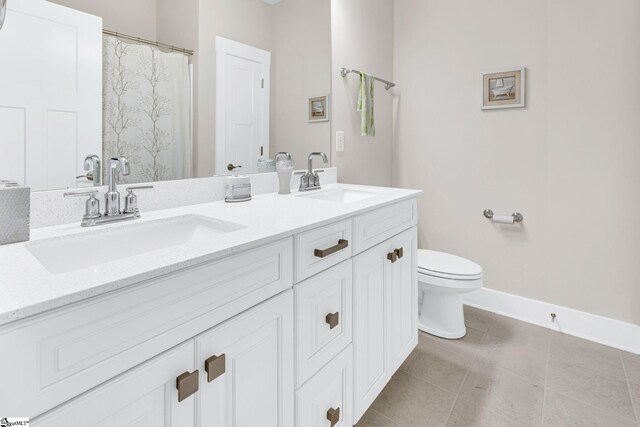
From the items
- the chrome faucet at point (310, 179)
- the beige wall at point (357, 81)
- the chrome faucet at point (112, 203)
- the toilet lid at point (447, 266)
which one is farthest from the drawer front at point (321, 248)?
the beige wall at point (357, 81)

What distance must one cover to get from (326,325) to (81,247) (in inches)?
28.4

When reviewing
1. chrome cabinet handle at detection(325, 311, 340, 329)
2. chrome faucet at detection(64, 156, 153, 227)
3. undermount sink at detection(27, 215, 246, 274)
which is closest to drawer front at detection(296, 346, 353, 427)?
chrome cabinet handle at detection(325, 311, 340, 329)

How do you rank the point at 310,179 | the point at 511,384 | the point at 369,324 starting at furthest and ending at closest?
1. the point at 310,179
2. the point at 511,384
3. the point at 369,324

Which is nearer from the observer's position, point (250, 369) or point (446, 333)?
point (250, 369)

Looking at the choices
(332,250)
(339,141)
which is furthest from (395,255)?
(339,141)

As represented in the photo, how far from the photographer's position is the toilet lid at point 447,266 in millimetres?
1943

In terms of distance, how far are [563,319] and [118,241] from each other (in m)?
2.50

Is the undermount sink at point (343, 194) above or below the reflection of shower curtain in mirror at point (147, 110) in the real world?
below

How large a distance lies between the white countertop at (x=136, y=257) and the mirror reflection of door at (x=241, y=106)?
0.34 metres

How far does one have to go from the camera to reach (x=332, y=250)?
1092 millimetres

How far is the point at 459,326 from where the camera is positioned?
2.11 metres

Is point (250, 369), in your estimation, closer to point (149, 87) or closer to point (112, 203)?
point (112, 203)

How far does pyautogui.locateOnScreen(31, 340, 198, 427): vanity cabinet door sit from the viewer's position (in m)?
0.55

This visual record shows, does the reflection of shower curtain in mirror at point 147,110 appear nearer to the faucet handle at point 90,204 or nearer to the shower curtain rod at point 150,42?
the shower curtain rod at point 150,42
